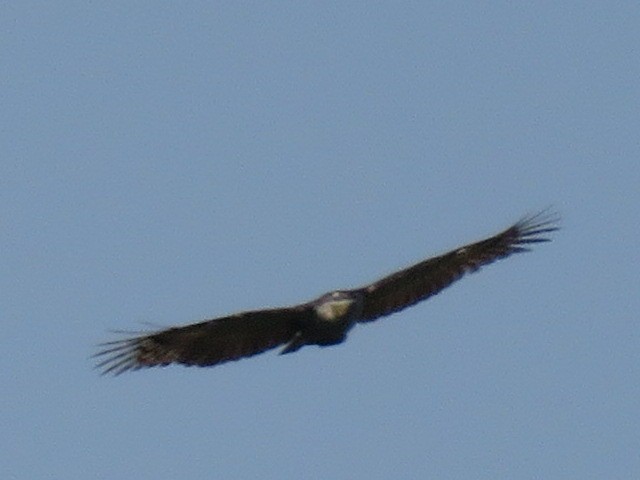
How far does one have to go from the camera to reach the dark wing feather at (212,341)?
23547 mm

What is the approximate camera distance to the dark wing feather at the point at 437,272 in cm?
2450

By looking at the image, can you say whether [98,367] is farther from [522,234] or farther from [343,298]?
[522,234]

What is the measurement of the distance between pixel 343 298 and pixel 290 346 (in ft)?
2.54

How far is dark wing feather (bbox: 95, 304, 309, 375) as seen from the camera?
23.5 m

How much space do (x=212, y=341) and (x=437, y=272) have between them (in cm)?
264

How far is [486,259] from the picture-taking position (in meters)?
25.2

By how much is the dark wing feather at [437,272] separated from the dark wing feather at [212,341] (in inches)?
38.1

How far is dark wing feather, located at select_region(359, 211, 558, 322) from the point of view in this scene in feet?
80.4

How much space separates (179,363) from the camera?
23.8m

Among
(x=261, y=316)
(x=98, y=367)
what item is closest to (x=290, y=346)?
(x=261, y=316)

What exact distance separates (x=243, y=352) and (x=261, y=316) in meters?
0.50

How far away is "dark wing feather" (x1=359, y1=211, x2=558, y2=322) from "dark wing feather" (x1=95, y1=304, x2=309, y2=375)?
3.17 ft

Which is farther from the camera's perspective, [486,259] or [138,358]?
[486,259]

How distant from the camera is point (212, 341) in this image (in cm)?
2378
